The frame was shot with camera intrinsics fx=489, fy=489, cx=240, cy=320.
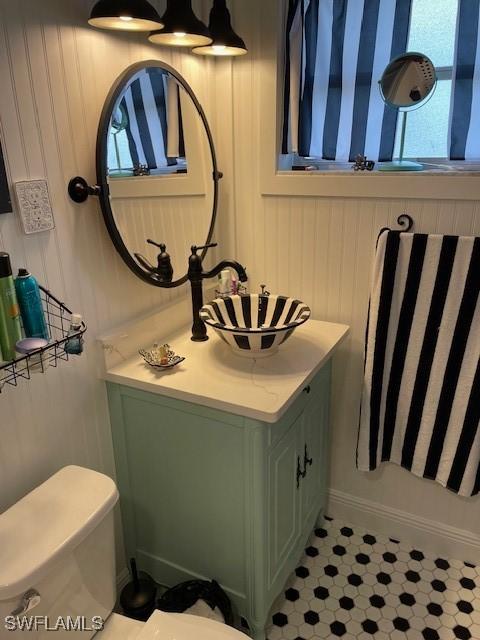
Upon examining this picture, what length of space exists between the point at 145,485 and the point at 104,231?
84cm

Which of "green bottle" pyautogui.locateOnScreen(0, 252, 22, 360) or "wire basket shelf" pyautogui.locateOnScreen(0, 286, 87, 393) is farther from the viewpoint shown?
"wire basket shelf" pyautogui.locateOnScreen(0, 286, 87, 393)

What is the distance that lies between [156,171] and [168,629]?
1.31 meters

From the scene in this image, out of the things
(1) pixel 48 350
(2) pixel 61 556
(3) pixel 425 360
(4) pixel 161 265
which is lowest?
(2) pixel 61 556

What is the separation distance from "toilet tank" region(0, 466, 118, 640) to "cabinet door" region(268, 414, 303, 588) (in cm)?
48

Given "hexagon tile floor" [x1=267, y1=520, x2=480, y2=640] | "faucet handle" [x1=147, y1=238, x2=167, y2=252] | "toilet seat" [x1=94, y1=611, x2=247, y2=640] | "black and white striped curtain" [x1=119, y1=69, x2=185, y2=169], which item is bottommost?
"hexagon tile floor" [x1=267, y1=520, x2=480, y2=640]

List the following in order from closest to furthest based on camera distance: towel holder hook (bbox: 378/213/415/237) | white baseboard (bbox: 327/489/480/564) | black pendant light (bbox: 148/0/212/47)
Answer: black pendant light (bbox: 148/0/212/47) < towel holder hook (bbox: 378/213/415/237) < white baseboard (bbox: 327/489/480/564)

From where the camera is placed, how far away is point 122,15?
1.16 meters

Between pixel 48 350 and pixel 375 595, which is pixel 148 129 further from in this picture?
pixel 375 595

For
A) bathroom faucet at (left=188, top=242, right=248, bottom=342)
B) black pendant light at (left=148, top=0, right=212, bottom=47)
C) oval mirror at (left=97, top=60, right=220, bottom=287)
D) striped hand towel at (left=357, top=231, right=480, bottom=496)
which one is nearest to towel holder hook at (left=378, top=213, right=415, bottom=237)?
striped hand towel at (left=357, top=231, right=480, bottom=496)

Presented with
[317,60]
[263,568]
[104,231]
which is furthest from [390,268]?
[263,568]

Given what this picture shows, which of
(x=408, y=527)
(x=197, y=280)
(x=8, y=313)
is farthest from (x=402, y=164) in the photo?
(x=408, y=527)

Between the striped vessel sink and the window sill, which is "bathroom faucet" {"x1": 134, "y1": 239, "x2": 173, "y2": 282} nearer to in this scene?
the striped vessel sink

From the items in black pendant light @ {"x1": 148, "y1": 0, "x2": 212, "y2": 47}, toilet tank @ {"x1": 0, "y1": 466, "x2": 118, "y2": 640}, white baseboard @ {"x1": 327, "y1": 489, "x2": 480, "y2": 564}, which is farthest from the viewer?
white baseboard @ {"x1": 327, "y1": 489, "x2": 480, "y2": 564}

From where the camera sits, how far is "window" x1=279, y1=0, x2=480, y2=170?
1531 mm
